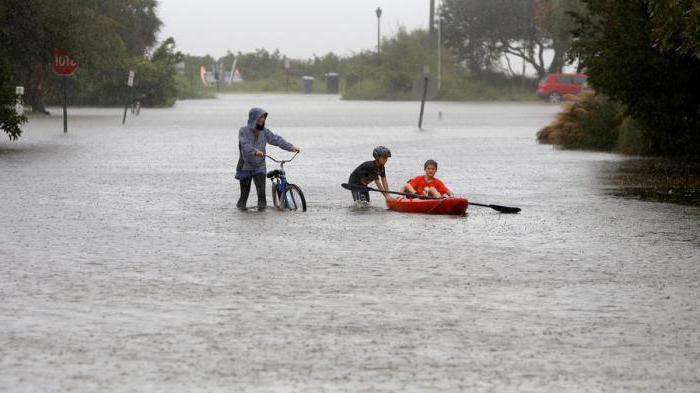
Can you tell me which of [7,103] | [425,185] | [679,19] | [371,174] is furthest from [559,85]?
[425,185]

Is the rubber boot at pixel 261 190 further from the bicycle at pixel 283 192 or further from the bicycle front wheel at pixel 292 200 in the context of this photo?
the bicycle front wheel at pixel 292 200

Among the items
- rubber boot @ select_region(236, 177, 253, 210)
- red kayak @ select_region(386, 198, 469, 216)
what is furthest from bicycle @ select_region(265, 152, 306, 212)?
red kayak @ select_region(386, 198, 469, 216)

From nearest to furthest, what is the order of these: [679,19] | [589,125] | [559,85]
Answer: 1. [679,19]
2. [589,125]
3. [559,85]

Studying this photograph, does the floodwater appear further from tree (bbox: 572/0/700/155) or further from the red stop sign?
the red stop sign

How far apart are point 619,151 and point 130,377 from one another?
2461 centimetres

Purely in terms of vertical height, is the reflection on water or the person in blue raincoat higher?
the person in blue raincoat

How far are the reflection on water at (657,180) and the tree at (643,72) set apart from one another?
84cm

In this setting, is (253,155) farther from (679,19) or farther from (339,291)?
(339,291)

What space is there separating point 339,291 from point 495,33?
91726 millimetres

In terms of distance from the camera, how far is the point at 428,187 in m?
17.3

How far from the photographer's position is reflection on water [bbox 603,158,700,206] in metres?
19.4

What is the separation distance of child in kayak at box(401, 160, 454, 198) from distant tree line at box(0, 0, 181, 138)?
15.2m

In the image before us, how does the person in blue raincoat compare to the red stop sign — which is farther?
the red stop sign

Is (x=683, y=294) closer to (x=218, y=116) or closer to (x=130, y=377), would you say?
(x=130, y=377)
